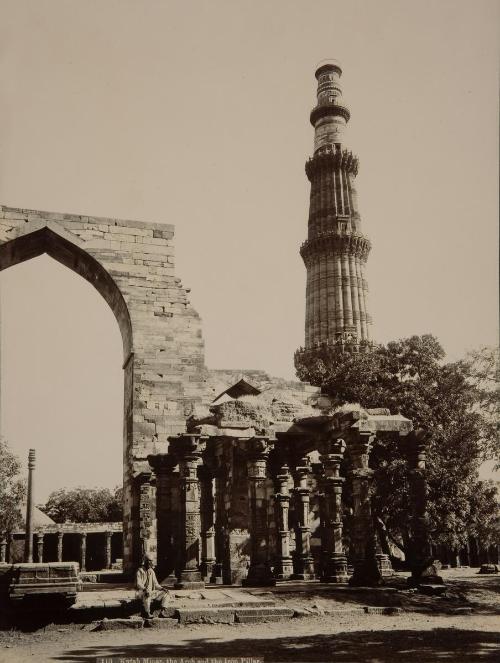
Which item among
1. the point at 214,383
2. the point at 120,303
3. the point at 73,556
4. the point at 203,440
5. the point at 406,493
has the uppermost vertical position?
the point at 120,303

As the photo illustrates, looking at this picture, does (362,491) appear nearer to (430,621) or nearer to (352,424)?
(352,424)

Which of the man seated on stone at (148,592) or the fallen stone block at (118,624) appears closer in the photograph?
the fallen stone block at (118,624)

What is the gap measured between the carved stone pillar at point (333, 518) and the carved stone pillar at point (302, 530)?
1421 mm

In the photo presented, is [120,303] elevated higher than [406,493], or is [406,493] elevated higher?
[120,303]

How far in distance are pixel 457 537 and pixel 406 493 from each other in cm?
247

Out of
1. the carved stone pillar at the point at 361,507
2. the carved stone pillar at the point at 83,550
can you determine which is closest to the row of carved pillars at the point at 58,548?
the carved stone pillar at the point at 83,550

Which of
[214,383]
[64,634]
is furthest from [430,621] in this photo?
[214,383]

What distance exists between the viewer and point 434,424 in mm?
20281

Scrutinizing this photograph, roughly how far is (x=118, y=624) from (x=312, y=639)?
8.99 feet

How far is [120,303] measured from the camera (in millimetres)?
16203

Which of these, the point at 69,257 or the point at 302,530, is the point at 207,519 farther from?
the point at 69,257

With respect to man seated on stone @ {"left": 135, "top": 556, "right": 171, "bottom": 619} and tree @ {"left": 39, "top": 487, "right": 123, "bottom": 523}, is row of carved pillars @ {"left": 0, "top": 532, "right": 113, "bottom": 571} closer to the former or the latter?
tree @ {"left": 39, "top": 487, "right": 123, "bottom": 523}

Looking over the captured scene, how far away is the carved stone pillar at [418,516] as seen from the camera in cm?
1191

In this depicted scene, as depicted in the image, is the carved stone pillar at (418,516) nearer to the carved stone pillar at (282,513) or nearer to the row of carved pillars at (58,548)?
the carved stone pillar at (282,513)
